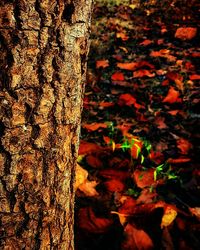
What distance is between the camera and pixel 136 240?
4.68ft

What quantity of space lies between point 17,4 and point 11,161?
1.31 ft

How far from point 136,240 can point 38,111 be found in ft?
2.86

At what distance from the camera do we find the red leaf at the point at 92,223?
1506mm

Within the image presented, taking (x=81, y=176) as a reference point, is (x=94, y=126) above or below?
above

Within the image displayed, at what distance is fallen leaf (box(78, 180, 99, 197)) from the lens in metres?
1.72

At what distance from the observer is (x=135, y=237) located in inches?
56.3

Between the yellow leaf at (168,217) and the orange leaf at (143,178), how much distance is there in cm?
29

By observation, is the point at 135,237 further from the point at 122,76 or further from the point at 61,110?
the point at 122,76

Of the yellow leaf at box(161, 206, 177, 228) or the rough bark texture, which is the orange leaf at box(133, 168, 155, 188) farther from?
the rough bark texture

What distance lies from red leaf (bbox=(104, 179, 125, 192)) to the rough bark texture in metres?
0.73

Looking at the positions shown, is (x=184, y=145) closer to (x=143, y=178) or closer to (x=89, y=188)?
(x=143, y=178)

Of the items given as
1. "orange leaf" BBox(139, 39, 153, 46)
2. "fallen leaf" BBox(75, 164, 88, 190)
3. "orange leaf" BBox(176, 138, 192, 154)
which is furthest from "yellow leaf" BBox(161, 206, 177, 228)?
"orange leaf" BBox(139, 39, 153, 46)

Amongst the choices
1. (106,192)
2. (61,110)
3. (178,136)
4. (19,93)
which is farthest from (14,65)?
(178,136)

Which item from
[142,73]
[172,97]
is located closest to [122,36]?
[142,73]
